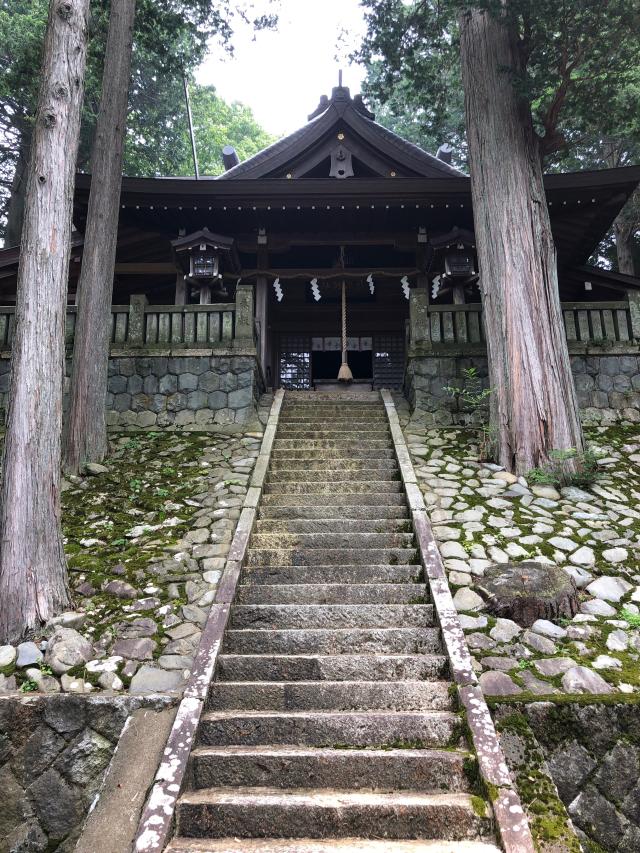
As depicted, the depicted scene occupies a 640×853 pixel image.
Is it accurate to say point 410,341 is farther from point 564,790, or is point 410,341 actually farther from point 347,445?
point 564,790

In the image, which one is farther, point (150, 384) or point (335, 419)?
point (150, 384)

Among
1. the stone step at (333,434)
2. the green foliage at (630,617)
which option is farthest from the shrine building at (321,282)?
the green foliage at (630,617)

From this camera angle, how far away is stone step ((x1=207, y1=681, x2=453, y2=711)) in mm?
3459

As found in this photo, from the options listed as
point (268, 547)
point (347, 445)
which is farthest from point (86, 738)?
point (347, 445)

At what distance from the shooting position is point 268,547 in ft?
16.8

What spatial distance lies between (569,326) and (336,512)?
5125mm

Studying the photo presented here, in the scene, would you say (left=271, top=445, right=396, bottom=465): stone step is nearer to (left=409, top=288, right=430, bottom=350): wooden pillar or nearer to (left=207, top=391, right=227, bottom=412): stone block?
(left=207, top=391, right=227, bottom=412): stone block

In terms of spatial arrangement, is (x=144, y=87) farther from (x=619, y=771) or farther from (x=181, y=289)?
(x=619, y=771)

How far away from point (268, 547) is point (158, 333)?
481 cm

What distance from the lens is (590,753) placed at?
3279 millimetres

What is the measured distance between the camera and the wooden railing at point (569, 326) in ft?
27.4

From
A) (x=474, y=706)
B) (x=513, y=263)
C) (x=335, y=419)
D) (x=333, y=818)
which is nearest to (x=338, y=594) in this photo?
(x=474, y=706)

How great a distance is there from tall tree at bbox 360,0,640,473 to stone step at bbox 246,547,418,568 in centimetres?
234

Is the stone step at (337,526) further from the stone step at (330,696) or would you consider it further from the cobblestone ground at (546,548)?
the stone step at (330,696)
